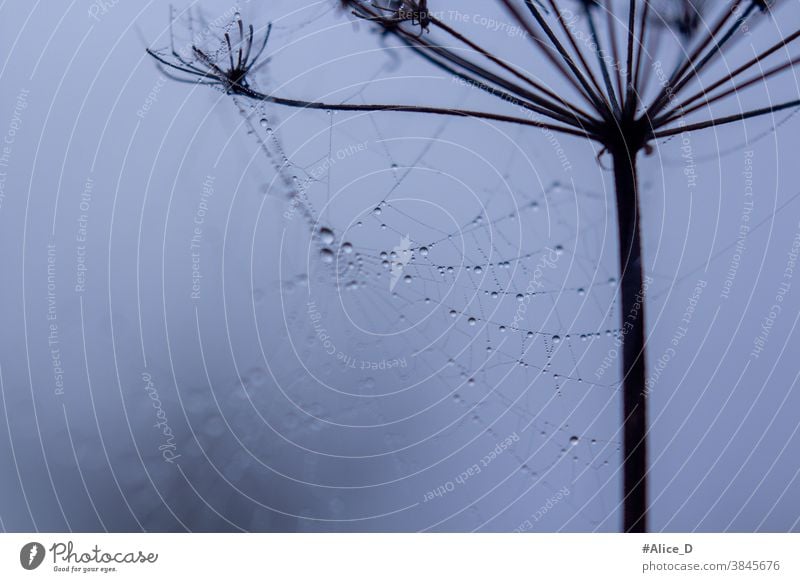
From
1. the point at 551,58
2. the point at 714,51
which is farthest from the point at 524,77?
the point at 714,51

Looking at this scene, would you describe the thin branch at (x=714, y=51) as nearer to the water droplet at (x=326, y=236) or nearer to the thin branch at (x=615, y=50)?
the thin branch at (x=615, y=50)

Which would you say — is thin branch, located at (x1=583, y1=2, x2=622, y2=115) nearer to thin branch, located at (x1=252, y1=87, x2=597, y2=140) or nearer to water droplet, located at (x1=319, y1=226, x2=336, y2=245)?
thin branch, located at (x1=252, y1=87, x2=597, y2=140)

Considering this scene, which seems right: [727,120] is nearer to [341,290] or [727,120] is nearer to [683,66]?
[683,66]
